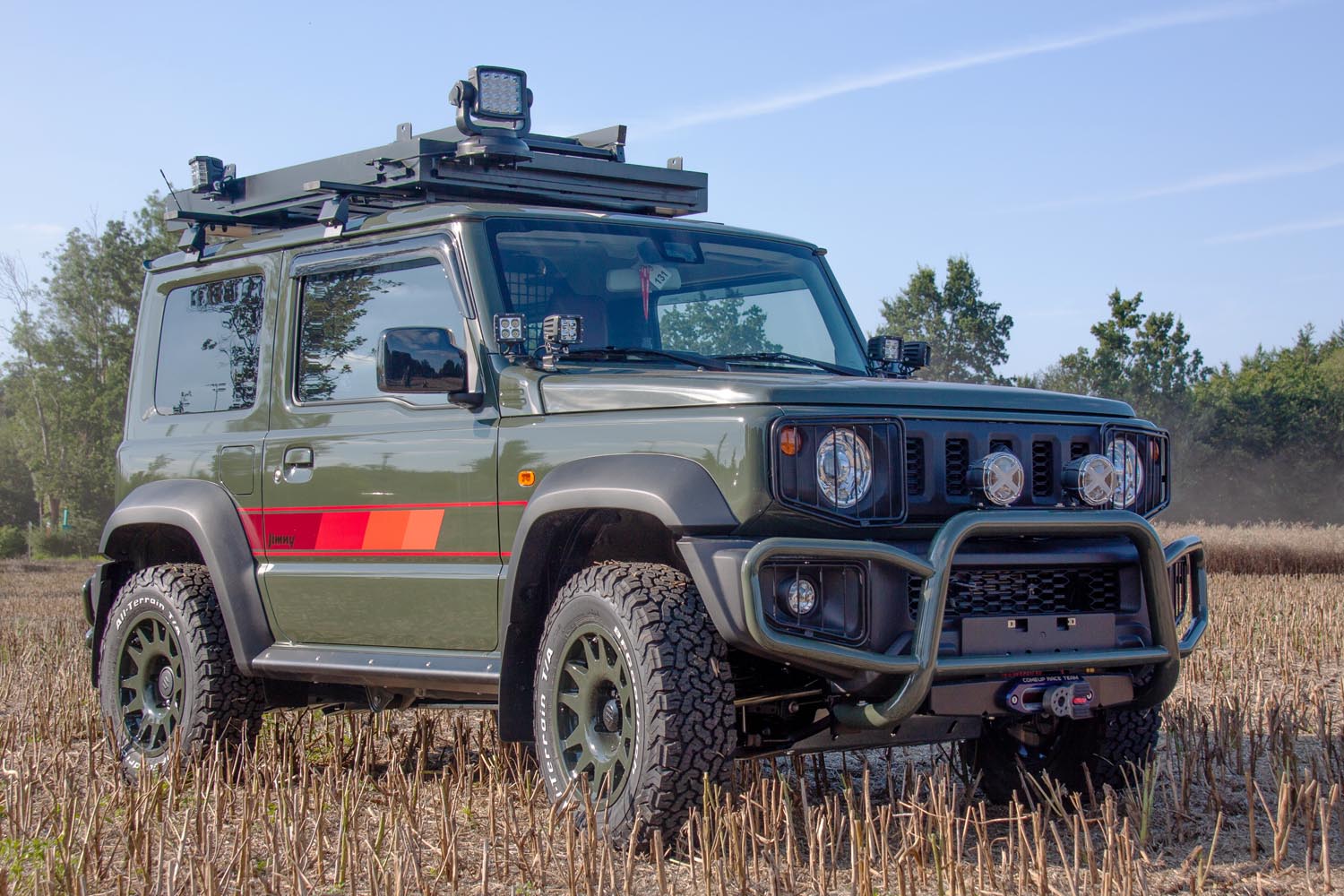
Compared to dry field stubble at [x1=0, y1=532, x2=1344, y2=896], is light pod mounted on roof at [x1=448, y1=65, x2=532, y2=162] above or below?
above

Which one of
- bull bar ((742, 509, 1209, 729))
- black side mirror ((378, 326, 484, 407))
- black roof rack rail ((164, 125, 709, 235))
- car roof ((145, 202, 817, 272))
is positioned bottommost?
bull bar ((742, 509, 1209, 729))

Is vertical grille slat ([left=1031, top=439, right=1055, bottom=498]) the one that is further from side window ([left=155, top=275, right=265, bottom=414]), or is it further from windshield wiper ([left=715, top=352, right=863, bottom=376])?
side window ([left=155, top=275, right=265, bottom=414])

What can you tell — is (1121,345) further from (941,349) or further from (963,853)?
(963,853)

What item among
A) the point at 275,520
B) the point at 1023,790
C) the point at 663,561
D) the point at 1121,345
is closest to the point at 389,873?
the point at 663,561

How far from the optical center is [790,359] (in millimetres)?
5641

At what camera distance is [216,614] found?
6.21 meters

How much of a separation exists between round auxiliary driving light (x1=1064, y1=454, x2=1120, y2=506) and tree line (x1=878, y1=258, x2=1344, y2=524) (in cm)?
3861

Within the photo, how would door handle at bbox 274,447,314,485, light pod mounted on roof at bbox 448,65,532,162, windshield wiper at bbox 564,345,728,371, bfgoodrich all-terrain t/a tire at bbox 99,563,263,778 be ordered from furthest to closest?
bfgoodrich all-terrain t/a tire at bbox 99,563,263,778 < light pod mounted on roof at bbox 448,65,532,162 < door handle at bbox 274,447,314,485 < windshield wiper at bbox 564,345,728,371

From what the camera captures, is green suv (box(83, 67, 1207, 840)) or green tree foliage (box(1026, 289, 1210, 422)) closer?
green suv (box(83, 67, 1207, 840))

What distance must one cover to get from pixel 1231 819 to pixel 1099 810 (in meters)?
0.43

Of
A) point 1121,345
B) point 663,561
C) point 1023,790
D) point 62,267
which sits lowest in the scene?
point 1023,790

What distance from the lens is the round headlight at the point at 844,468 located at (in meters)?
4.29

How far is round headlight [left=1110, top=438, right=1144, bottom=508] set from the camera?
194 inches

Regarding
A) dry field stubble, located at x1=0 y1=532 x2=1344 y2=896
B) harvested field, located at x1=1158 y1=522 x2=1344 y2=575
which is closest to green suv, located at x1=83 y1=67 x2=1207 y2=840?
dry field stubble, located at x1=0 y1=532 x2=1344 y2=896
